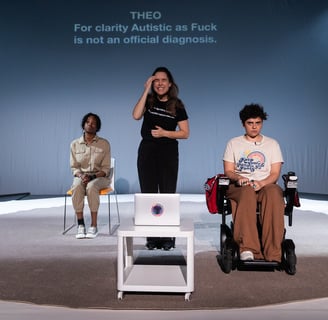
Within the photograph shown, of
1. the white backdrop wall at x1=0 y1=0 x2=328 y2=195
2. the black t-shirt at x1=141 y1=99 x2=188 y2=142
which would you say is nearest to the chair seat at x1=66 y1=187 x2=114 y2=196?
the black t-shirt at x1=141 y1=99 x2=188 y2=142

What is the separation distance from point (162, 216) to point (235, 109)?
517cm

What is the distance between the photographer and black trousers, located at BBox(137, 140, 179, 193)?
126 inches

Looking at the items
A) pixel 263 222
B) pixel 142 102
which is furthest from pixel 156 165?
pixel 263 222

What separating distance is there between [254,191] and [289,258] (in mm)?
398

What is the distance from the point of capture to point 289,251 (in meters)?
2.77

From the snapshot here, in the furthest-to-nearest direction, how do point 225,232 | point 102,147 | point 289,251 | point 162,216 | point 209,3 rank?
point 209,3
point 102,147
point 225,232
point 289,251
point 162,216

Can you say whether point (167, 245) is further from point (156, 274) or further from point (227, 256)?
point (156, 274)

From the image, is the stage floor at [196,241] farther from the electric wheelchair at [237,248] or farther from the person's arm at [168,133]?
the person's arm at [168,133]

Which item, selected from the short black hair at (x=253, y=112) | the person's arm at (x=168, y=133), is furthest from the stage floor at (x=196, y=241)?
the short black hair at (x=253, y=112)

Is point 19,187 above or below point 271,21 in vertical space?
below

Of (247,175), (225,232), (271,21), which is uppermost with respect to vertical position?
(271,21)

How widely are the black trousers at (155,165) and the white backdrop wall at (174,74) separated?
14.1 feet

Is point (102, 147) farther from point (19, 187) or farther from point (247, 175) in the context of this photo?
point (19, 187)

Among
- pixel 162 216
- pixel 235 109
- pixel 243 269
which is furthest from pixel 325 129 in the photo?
pixel 162 216
